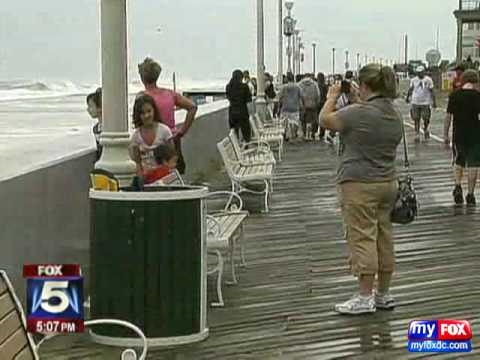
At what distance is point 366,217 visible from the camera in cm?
755

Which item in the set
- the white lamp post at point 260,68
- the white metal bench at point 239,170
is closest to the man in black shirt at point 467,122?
the white metal bench at point 239,170

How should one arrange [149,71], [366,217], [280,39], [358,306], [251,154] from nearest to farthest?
[366,217]
[358,306]
[149,71]
[251,154]
[280,39]

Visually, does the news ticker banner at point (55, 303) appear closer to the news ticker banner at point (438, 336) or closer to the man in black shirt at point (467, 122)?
the news ticker banner at point (438, 336)

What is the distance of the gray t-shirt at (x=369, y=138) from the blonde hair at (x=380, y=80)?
0.20 ft

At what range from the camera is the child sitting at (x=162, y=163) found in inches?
333

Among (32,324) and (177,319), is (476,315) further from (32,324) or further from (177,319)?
(32,324)

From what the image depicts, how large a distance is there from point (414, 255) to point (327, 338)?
338 cm

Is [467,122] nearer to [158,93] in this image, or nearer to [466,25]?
[158,93]

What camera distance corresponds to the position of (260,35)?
28.6 metres

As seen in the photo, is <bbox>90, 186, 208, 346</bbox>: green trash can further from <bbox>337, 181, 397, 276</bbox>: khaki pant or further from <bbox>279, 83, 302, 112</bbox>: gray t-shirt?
<bbox>279, 83, 302, 112</bbox>: gray t-shirt

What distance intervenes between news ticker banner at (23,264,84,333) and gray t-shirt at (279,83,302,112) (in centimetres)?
2109

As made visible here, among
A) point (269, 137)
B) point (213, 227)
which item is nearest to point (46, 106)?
point (269, 137)

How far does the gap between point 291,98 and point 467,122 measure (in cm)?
1258

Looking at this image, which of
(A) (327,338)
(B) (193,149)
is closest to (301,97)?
(B) (193,149)
